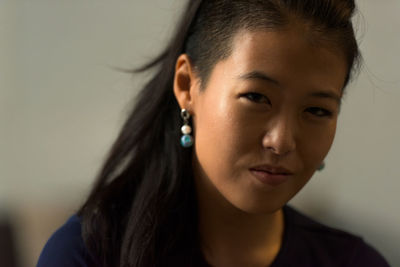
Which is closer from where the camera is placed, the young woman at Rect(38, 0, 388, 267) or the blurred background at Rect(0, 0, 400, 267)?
the young woman at Rect(38, 0, 388, 267)

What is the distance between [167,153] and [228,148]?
0.20m

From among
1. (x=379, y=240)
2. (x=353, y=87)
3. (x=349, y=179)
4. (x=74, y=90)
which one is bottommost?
(x=379, y=240)

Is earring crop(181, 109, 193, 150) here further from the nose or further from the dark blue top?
the dark blue top

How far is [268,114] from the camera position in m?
0.73

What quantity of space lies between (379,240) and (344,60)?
637 millimetres

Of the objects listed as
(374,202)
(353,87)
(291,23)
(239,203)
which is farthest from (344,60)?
(374,202)

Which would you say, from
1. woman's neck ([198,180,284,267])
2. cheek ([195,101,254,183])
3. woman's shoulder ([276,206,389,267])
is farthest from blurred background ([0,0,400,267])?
cheek ([195,101,254,183])

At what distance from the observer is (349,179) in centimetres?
125

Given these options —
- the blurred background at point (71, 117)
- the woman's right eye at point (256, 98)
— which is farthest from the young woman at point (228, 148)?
the blurred background at point (71, 117)

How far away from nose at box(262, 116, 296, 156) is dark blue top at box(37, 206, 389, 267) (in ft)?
0.89

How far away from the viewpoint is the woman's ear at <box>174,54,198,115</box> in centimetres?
83

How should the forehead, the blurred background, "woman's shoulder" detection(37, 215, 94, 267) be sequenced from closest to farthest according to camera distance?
1. the forehead
2. "woman's shoulder" detection(37, 215, 94, 267)
3. the blurred background

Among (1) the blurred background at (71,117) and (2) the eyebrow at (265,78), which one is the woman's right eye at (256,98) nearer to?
(2) the eyebrow at (265,78)

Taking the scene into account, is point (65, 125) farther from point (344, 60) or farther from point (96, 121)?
point (344, 60)
